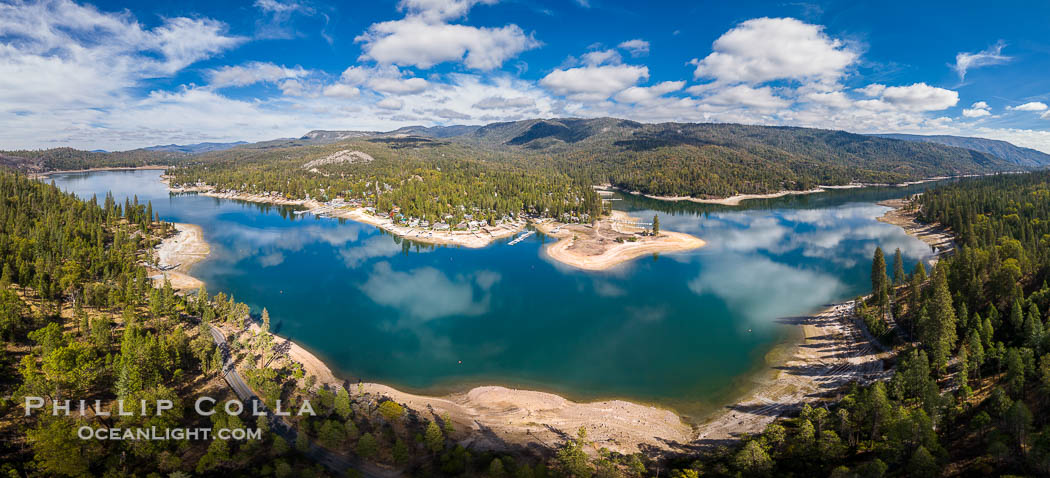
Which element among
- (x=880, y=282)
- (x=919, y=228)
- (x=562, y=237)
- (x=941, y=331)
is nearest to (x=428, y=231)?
(x=562, y=237)

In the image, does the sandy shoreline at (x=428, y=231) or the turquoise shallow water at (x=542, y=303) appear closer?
the turquoise shallow water at (x=542, y=303)

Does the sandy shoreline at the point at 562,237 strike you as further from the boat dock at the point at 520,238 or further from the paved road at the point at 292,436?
the paved road at the point at 292,436

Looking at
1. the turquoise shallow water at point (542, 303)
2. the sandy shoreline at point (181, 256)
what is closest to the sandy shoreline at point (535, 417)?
the turquoise shallow water at point (542, 303)

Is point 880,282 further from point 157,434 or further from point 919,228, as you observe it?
point 919,228

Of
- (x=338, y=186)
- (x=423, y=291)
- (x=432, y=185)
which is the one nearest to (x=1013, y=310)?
(x=423, y=291)

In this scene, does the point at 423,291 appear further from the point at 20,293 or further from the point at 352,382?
the point at 20,293

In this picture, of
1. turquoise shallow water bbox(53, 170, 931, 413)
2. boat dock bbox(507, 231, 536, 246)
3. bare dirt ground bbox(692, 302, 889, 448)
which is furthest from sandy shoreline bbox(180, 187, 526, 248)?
bare dirt ground bbox(692, 302, 889, 448)
